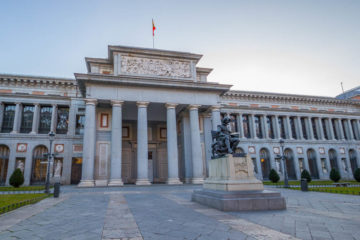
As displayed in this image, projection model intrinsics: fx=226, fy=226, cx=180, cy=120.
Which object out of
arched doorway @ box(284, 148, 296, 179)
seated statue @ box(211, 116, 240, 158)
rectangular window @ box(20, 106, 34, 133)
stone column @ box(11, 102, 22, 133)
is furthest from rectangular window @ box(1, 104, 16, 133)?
arched doorway @ box(284, 148, 296, 179)

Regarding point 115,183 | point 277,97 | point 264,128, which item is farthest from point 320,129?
point 115,183

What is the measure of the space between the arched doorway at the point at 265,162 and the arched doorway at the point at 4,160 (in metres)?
38.5

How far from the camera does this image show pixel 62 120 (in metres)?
32.1

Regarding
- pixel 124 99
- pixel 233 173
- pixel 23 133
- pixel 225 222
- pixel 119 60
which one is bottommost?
pixel 225 222

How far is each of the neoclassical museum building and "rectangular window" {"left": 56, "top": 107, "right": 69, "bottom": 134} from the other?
0.41ft

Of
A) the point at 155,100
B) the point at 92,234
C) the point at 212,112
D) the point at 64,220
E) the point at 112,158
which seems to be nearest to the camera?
the point at 92,234

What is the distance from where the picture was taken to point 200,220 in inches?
248

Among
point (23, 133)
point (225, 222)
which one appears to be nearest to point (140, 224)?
point (225, 222)

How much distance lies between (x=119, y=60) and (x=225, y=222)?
23.2 m

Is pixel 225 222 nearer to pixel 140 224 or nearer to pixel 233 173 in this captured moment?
pixel 140 224

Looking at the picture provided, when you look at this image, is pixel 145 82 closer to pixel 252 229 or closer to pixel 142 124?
pixel 142 124

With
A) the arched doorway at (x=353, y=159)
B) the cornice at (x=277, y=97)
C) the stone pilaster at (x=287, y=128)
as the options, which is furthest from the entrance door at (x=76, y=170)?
the arched doorway at (x=353, y=159)

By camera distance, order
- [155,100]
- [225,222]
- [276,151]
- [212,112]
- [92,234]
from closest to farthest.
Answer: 1. [92,234]
2. [225,222]
3. [155,100]
4. [212,112]
5. [276,151]

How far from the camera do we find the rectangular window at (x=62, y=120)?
104 ft
